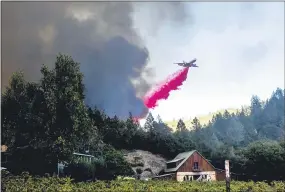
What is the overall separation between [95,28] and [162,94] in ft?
6.08

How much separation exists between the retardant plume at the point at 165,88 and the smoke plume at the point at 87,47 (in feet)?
0.51

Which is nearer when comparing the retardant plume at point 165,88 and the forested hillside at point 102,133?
the forested hillside at point 102,133

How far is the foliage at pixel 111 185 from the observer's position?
8.71 m

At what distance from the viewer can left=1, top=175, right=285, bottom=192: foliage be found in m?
8.71

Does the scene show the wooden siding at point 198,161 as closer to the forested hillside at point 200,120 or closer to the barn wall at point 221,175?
the barn wall at point 221,175

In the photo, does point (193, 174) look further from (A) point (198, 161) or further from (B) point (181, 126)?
(B) point (181, 126)

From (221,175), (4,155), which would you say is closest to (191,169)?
(221,175)

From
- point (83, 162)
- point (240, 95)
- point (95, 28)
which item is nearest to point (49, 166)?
point (83, 162)

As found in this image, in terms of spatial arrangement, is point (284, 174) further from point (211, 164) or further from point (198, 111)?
point (198, 111)

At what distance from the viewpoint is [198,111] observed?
988 centimetres

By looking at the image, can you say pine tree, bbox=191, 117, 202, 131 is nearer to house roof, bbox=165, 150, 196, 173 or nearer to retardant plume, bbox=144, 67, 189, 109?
house roof, bbox=165, 150, 196, 173

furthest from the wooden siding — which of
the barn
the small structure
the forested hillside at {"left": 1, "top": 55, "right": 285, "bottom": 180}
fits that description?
the small structure

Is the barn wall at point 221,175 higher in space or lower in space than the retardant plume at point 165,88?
lower

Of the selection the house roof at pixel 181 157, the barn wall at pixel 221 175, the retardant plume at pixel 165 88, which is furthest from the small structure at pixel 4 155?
the barn wall at pixel 221 175
